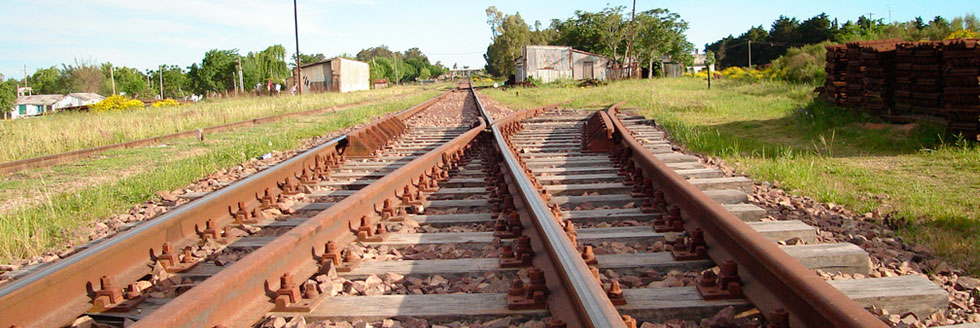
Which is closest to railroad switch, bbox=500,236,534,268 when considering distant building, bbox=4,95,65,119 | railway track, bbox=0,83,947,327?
railway track, bbox=0,83,947,327

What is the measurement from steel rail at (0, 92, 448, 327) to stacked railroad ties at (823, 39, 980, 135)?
7420mm

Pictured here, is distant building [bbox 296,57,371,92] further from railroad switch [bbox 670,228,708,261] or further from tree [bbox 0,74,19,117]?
railroad switch [bbox 670,228,708,261]

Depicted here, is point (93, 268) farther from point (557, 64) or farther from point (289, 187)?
point (557, 64)

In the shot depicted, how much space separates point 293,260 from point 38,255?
203 centimetres

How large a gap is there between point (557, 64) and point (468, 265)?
148ft

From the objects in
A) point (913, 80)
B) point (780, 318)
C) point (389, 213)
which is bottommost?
point (780, 318)

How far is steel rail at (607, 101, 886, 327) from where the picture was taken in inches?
79.1

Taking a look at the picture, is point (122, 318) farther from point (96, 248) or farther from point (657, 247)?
point (657, 247)

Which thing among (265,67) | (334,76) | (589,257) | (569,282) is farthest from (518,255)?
(265,67)

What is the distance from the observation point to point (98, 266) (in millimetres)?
2916

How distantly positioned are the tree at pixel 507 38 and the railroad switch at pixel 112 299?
89412 mm

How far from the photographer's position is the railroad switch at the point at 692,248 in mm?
3184

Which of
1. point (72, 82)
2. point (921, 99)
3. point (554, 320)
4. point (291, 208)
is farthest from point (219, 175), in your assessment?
point (72, 82)

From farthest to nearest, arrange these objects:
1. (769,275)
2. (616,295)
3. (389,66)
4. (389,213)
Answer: (389,66) → (389,213) → (616,295) → (769,275)
